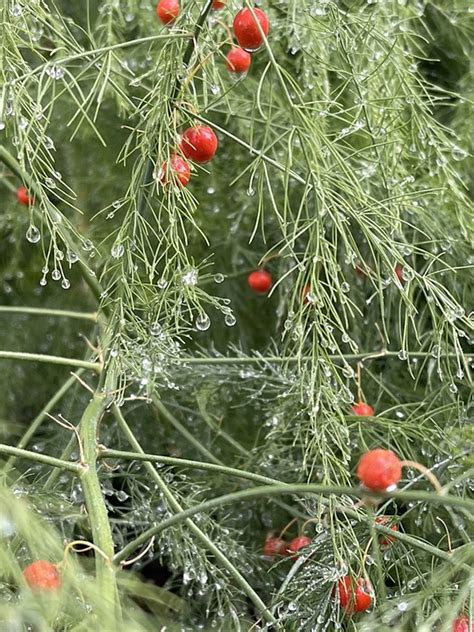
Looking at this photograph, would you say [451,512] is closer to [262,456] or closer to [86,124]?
[262,456]

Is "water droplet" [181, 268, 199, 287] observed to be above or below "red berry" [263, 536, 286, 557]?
above

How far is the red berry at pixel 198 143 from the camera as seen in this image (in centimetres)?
100

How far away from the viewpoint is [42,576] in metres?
0.81

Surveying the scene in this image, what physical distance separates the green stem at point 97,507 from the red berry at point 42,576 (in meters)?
0.04

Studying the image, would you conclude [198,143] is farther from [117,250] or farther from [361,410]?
[361,410]

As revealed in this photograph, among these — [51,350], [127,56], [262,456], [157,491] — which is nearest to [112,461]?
[157,491]

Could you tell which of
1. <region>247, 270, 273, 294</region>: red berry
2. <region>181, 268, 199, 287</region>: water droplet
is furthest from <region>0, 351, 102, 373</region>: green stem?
<region>247, 270, 273, 294</region>: red berry

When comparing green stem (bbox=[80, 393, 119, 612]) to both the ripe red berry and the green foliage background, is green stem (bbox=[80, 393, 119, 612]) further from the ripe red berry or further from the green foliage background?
the ripe red berry

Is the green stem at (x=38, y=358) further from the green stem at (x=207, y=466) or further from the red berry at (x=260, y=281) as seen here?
the red berry at (x=260, y=281)

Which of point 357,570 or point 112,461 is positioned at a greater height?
point 357,570

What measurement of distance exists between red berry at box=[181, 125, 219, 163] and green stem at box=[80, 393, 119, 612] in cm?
28

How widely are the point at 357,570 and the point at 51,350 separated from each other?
87 cm

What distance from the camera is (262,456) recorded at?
139 centimetres

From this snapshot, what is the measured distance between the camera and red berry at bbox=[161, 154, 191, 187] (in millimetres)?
994
